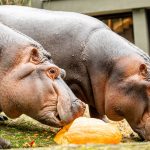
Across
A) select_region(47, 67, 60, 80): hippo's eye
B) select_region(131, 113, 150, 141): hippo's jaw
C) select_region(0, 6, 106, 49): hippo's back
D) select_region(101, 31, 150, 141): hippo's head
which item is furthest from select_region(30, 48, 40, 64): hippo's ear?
select_region(0, 6, 106, 49): hippo's back

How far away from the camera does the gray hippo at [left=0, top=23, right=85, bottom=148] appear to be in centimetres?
399

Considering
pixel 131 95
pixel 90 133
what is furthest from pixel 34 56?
pixel 131 95

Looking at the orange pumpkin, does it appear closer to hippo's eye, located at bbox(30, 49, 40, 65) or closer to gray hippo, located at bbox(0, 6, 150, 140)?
hippo's eye, located at bbox(30, 49, 40, 65)

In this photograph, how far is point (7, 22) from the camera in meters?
6.32

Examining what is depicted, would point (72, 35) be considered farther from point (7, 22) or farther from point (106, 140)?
point (106, 140)

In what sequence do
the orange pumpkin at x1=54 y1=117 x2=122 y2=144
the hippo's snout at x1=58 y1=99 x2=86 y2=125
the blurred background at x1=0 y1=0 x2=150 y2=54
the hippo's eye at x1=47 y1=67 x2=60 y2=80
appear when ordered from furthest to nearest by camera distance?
1. the blurred background at x1=0 y1=0 x2=150 y2=54
2. the hippo's eye at x1=47 y1=67 x2=60 y2=80
3. the hippo's snout at x1=58 y1=99 x2=86 y2=125
4. the orange pumpkin at x1=54 y1=117 x2=122 y2=144

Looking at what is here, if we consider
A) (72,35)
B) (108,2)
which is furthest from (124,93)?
(108,2)

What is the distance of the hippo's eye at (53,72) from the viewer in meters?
4.11

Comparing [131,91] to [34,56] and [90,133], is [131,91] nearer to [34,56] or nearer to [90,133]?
[34,56]

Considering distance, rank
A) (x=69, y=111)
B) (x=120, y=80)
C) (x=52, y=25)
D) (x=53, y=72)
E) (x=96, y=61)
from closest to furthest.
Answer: (x=69, y=111), (x=53, y=72), (x=120, y=80), (x=96, y=61), (x=52, y=25)

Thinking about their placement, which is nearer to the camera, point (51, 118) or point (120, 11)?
point (51, 118)

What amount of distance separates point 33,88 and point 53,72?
0.77 ft

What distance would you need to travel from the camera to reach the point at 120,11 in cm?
1284

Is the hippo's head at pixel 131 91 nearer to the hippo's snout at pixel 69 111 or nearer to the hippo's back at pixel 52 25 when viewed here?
the hippo's back at pixel 52 25
